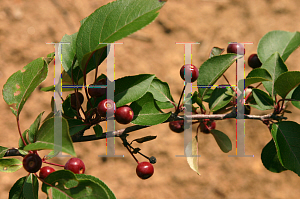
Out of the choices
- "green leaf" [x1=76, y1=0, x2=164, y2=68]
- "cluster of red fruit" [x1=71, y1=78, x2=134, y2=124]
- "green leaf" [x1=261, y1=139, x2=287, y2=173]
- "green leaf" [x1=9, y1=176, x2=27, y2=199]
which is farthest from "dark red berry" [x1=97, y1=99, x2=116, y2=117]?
"green leaf" [x1=261, y1=139, x2=287, y2=173]

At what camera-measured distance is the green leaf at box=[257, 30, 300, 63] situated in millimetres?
1147

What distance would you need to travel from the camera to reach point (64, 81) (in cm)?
103

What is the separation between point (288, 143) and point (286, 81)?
0.21 metres

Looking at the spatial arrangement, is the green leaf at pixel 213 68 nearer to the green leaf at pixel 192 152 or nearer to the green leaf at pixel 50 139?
the green leaf at pixel 192 152

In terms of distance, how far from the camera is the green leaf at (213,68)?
953 millimetres

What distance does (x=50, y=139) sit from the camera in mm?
660

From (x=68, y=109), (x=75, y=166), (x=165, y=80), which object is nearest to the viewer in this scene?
(x=75, y=166)

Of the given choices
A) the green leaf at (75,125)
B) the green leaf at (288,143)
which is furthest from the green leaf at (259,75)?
the green leaf at (75,125)

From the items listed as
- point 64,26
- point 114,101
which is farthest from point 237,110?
point 64,26

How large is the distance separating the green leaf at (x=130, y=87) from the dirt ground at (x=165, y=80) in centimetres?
166

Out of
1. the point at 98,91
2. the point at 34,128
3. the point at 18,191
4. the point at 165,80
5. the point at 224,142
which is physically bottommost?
the point at 18,191

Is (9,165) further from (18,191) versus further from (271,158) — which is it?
(271,158)

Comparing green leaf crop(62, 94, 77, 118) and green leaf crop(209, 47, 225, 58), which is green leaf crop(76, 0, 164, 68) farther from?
green leaf crop(209, 47, 225, 58)

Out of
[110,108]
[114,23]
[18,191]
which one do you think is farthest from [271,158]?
[18,191]
